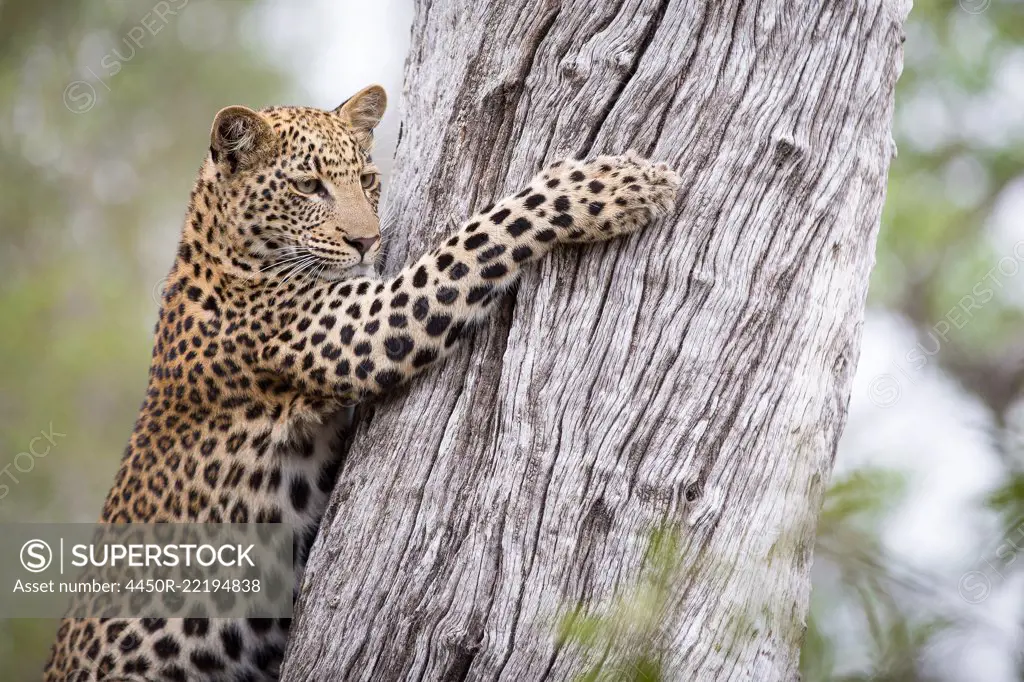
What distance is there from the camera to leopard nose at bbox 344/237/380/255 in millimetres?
5691

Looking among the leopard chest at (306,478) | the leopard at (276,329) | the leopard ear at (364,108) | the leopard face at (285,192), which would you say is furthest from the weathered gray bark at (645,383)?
the leopard ear at (364,108)

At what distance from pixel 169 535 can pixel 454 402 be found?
207 cm

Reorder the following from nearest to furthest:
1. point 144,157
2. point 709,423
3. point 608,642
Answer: point 608,642 → point 709,423 → point 144,157

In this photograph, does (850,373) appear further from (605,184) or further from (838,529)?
(838,529)

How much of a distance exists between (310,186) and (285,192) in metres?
0.16

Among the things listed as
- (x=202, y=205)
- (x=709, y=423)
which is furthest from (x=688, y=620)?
(x=202, y=205)

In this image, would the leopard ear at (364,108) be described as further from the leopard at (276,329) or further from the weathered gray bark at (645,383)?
the weathered gray bark at (645,383)

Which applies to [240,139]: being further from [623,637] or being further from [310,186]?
[623,637]

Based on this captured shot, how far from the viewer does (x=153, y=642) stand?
5582 mm

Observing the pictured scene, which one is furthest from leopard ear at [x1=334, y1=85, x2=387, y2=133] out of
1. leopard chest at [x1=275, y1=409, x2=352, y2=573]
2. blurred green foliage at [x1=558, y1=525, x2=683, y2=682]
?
blurred green foliage at [x1=558, y1=525, x2=683, y2=682]

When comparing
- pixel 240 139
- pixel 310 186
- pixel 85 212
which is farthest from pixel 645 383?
pixel 85 212

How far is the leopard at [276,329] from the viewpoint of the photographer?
5.01m

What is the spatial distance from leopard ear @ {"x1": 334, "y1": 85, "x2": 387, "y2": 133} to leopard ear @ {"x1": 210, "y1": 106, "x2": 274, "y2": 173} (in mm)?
643

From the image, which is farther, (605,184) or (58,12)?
(58,12)
